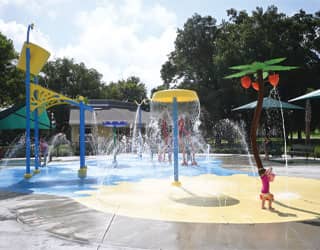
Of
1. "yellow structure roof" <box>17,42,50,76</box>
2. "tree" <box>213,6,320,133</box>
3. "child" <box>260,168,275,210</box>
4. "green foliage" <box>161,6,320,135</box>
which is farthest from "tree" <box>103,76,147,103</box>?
"child" <box>260,168,275,210</box>

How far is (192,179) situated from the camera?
12562 mm

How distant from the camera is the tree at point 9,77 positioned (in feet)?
106

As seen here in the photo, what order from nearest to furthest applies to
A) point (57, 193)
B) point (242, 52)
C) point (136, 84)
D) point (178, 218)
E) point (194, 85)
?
point (178, 218) < point (57, 193) < point (242, 52) < point (194, 85) < point (136, 84)

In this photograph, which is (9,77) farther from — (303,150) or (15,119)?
(303,150)

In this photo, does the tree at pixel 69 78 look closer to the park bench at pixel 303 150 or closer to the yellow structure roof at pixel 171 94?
the park bench at pixel 303 150

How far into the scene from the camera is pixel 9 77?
33.2 m

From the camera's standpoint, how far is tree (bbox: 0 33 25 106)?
32.3 metres

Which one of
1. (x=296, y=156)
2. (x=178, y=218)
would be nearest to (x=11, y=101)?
(x=296, y=156)

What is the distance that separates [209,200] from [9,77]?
29.3m

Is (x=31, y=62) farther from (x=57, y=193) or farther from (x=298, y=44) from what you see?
(x=298, y=44)

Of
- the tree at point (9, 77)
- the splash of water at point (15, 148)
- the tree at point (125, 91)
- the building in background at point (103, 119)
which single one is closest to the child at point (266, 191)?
the splash of water at point (15, 148)

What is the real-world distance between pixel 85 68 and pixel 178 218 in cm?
5239

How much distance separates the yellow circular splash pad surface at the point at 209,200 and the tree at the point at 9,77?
24758 millimetres

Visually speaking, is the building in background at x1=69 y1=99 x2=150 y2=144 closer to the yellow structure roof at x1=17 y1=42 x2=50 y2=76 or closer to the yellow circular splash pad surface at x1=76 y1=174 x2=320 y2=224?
the yellow structure roof at x1=17 y1=42 x2=50 y2=76
